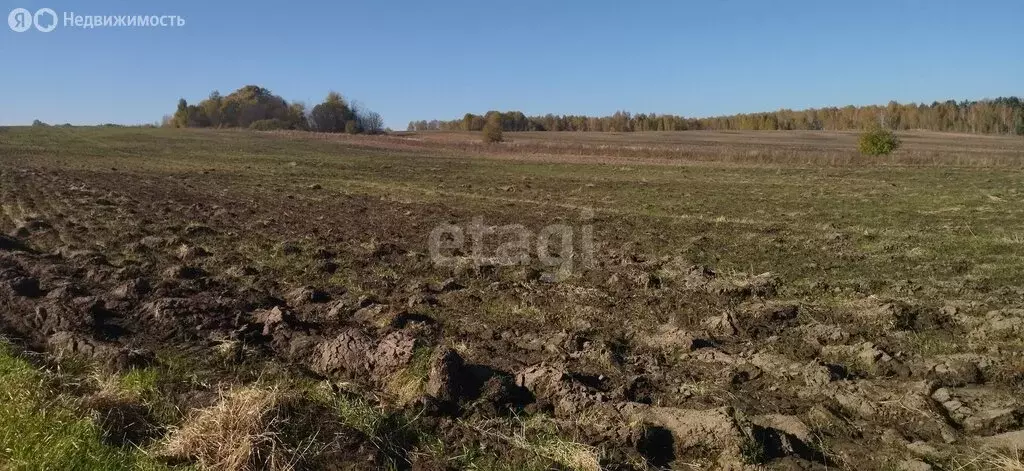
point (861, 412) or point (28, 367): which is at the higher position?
point (28, 367)

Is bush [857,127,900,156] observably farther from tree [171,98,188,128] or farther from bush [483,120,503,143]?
tree [171,98,188,128]

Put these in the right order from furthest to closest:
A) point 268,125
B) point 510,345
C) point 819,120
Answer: point 819,120, point 268,125, point 510,345

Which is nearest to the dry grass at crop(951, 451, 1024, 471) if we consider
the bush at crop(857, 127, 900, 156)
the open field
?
the open field

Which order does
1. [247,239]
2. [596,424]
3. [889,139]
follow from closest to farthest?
[596,424] → [247,239] → [889,139]

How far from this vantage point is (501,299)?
25.8 ft

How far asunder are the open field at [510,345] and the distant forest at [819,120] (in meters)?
93.0

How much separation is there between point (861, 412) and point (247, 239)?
10.1 m

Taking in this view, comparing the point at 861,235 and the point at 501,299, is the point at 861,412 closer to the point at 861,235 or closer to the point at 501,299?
the point at 501,299

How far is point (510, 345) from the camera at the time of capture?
6.27 meters

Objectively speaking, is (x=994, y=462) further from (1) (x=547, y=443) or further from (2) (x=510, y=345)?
(2) (x=510, y=345)

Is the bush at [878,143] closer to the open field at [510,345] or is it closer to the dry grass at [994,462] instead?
the open field at [510,345]

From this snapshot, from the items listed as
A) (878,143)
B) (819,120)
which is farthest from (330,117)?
(819,120)

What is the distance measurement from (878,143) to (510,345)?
1695 inches

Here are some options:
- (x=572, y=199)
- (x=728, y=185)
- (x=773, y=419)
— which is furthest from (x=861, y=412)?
(x=728, y=185)
